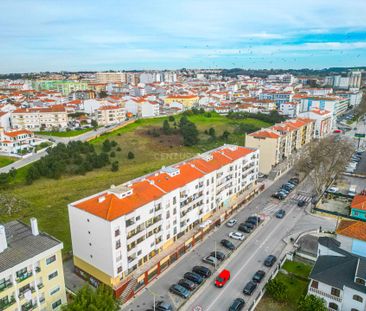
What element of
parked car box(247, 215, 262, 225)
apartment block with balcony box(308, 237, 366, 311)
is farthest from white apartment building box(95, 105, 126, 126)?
apartment block with balcony box(308, 237, 366, 311)

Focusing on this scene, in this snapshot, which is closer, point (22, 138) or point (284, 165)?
point (284, 165)

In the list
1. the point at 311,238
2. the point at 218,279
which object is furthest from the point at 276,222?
the point at 218,279

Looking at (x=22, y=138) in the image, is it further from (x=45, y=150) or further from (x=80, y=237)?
(x=80, y=237)

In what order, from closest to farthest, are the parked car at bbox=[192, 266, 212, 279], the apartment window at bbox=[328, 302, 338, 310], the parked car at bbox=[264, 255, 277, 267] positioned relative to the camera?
the apartment window at bbox=[328, 302, 338, 310]
the parked car at bbox=[192, 266, 212, 279]
the parked car at bbox=[264, 255, 277, 267]

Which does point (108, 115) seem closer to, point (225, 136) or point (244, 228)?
point (225, 136)

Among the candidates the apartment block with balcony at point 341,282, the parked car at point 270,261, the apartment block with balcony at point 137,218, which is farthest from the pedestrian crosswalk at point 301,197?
the apartment block with balcony at point 341,282

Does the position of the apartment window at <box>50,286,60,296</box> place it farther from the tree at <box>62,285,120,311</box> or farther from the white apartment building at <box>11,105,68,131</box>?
the white apartment building at <box>11,105,68,131</box>

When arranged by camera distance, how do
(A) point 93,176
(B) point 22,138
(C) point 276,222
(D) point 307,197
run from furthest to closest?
(B) point 22,138
(A) point 93,176
(D) point 307,197
(C) point 276,222

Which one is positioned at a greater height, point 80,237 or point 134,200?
point 134,200
